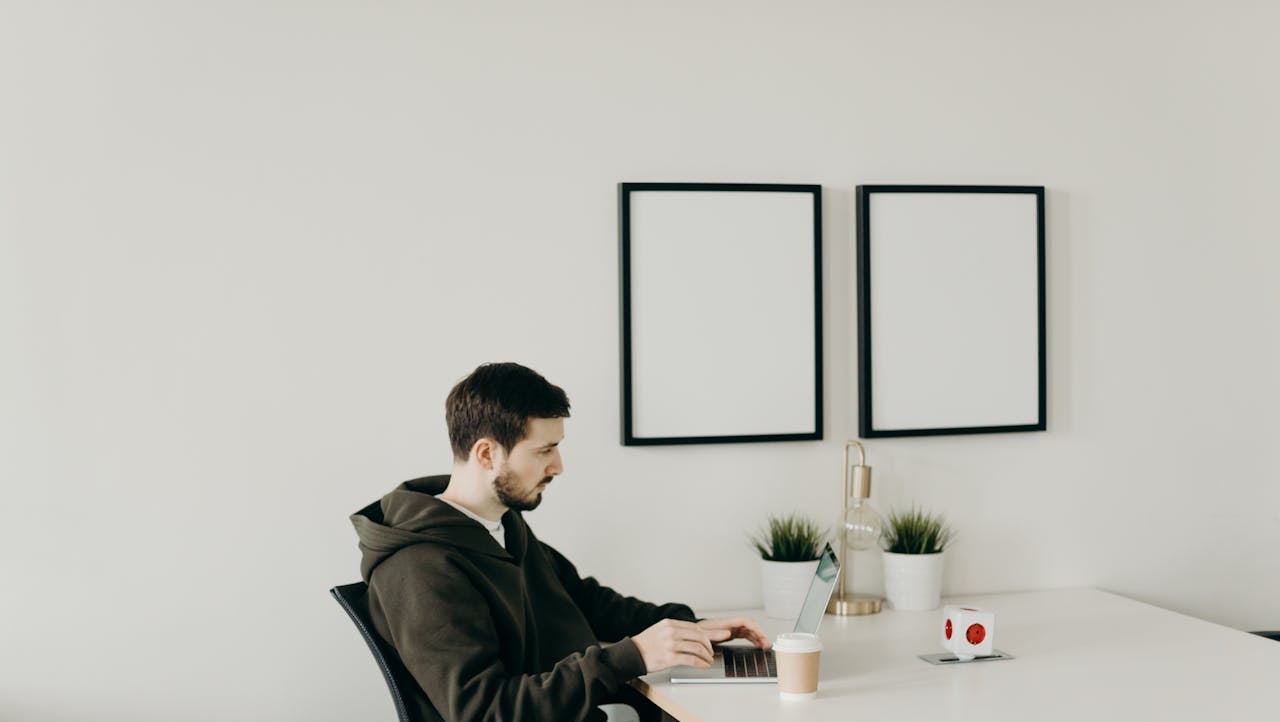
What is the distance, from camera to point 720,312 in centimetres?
271

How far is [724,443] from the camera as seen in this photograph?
2.72 meters

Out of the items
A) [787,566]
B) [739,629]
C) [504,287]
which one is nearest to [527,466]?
[739,629]

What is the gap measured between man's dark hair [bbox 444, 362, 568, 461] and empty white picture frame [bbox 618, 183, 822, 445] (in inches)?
20.2

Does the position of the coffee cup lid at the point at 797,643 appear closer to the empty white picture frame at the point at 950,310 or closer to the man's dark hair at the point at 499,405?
the man's dark hair at the point at 499,405

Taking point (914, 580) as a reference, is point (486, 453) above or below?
above

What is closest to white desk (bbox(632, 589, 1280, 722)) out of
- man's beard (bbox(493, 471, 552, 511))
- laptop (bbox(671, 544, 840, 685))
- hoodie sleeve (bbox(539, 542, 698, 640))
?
laptop (bbox(671, 544, 840, 685))

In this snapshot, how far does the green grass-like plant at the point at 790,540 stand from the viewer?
2.65 m

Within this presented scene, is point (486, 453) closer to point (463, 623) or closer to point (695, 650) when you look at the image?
point (463, 623)

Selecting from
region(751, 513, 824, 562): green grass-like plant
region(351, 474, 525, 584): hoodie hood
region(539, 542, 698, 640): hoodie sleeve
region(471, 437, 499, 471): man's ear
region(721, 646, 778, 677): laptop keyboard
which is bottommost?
region(721, 646, 778, 677): laptop keyboard

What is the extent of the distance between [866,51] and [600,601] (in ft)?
4.55

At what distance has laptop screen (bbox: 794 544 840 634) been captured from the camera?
2.13 meters

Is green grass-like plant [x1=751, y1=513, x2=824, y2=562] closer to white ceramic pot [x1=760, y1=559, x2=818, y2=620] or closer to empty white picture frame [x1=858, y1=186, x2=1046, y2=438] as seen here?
white ceramic pot [x1=760, y1=559, x2=818, y2=620]

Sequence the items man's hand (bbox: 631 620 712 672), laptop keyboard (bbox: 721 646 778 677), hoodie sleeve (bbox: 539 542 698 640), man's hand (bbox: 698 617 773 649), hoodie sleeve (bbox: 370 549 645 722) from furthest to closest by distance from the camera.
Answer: hoodie sleeve (bbox: 539 542 698 640) → man's hand (bbox: 698 617 773 649) → laptop keyboard (bbox: 721 646 778 677) → man's hand (bbox: 631 620 712 672) → hoodie sleeve (bbox: 370 549 645 722)

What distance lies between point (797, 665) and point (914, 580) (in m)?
0.81
